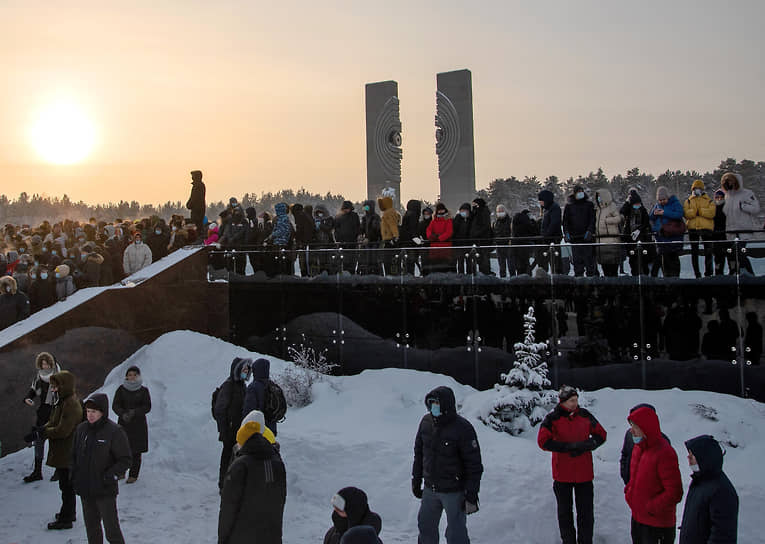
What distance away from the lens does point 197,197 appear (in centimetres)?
1886

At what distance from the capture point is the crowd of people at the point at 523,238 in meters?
10.9

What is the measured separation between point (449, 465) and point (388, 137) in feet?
71.1

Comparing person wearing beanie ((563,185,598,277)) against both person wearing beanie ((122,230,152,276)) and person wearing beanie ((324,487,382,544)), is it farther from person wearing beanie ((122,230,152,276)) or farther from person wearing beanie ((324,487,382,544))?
person wearing beanie ((122,230,152,276))

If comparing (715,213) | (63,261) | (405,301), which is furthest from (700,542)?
(63,261)

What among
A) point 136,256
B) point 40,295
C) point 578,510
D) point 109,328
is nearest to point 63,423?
point 578,510

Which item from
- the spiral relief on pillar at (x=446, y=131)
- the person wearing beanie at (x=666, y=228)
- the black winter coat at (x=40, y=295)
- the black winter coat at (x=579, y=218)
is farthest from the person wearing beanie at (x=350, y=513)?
the spiral relief on pillar at (x=446, y=131)

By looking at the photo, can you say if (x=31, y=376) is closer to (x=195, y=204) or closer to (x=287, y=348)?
(x=287, y=348)

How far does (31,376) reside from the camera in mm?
12258

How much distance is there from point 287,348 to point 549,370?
18.4ft

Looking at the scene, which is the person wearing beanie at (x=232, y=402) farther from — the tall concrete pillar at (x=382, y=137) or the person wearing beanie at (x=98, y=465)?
the tall concrete pillar at (x=382, y=137)

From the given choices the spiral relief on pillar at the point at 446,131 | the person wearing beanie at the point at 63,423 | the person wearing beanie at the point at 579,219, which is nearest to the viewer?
the person wearing beanie at the point at 63,423

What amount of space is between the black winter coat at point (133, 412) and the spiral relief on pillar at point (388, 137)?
18410mm

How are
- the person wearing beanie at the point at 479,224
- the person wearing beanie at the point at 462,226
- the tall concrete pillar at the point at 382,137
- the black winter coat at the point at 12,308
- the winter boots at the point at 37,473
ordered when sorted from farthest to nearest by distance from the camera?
the tall concrete pillar at the point at 382,137 < the person wearing beanie at the point at 462,226 < the person wearing beanie at the point at 479,224 < the black winter coat at the point at 12,308 < the winter boots at the point at 37,473

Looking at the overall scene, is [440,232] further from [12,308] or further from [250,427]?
[250,427]
